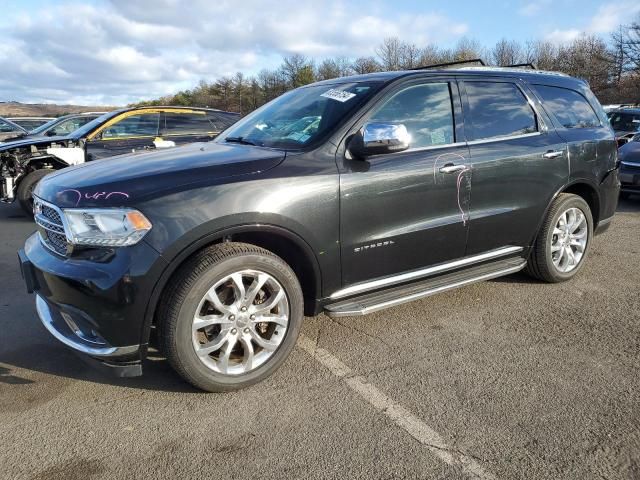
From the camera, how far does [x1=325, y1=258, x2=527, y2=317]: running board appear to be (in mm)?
3246

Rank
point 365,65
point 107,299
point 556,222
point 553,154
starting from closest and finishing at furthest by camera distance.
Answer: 1. point 107,299
2. point 553,154
3. point 556,222
4. point 365,65

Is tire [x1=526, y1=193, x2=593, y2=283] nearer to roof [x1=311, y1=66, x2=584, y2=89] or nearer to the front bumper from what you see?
roof [x1=311, y1=66, x2=584, y2=89]

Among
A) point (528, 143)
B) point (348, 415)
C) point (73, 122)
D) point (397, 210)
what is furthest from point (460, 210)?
point (73, 122)

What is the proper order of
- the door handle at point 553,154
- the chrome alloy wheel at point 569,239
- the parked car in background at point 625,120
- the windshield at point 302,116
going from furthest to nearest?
the parked car in background at point 625,120
the chrome alloy wheel at point 569,239
the door handle at point 553,154
the windshield at point 302,116

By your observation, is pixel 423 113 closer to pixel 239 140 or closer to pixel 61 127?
pixel 239 140

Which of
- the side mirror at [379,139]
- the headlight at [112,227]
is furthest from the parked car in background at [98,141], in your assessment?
the headlight at [112,227]

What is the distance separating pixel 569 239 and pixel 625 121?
10.9 meters

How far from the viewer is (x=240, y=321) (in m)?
2.92

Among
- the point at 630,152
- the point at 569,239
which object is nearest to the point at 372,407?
the point at 569,239

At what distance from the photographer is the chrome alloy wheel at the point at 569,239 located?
14.9 feet

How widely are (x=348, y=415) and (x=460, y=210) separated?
5.73 feet

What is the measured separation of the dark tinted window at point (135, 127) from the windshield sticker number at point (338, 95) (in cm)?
597

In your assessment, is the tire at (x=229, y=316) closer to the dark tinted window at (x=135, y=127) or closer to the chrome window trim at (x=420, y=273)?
the chrome window trim at (x=420, y=273)

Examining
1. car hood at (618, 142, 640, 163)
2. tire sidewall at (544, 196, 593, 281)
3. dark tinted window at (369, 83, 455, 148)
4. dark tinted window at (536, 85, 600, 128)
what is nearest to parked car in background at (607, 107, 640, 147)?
car hood at (618, 142, 640, 163)
